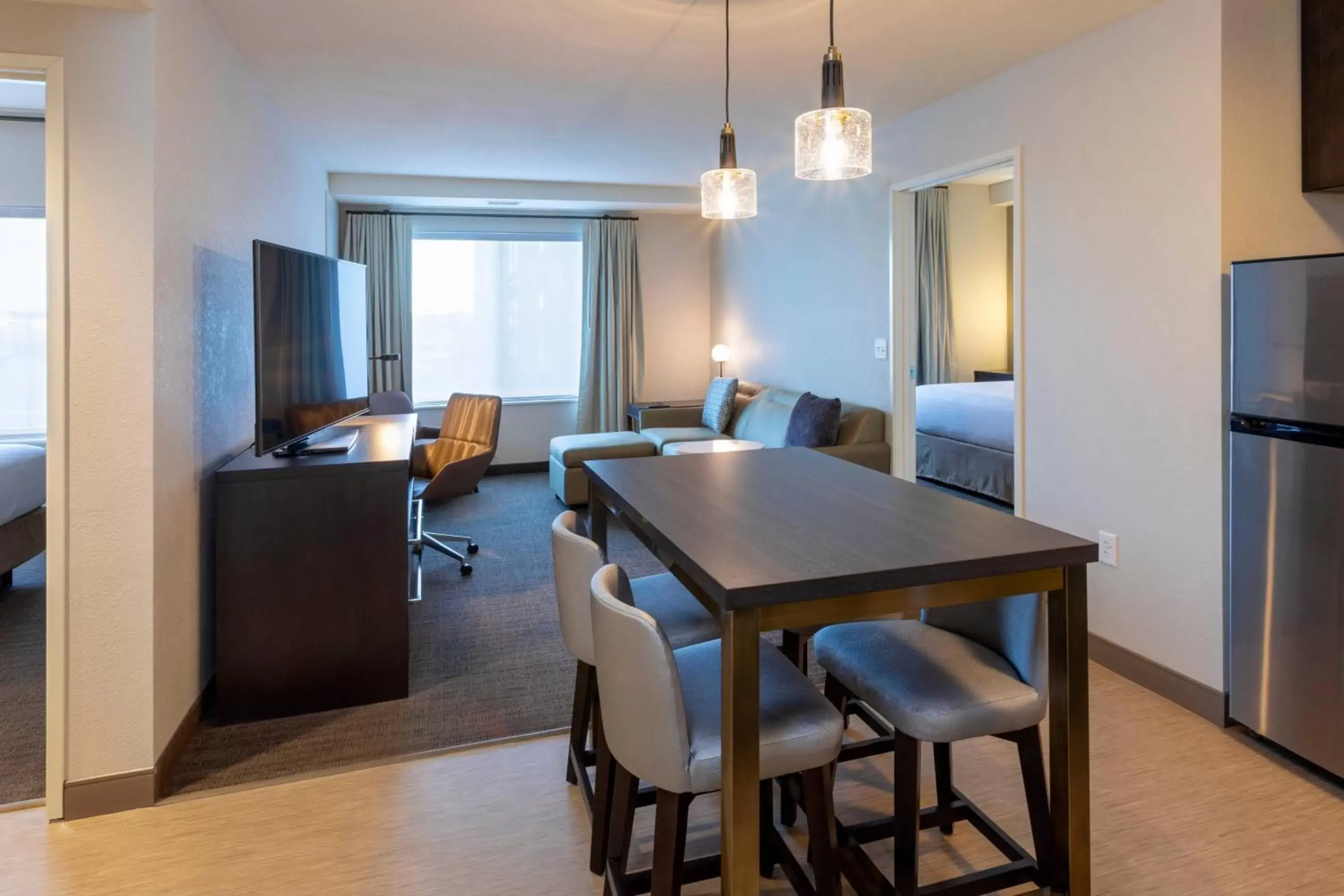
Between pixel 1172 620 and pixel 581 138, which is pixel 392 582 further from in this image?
pixel 581 138

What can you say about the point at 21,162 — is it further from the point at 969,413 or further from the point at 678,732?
the point at 969,413

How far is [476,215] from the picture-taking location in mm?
6859

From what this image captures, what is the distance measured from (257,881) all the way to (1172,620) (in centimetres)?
289

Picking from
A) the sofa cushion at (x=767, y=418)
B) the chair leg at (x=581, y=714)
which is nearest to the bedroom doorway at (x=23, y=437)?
the chair leg at (x=581, y=714)

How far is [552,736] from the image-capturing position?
253 centimetres

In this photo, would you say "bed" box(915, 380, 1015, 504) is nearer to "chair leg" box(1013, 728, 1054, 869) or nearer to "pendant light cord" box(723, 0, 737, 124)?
"pendant light cord" box(723, 0, 737, 124)

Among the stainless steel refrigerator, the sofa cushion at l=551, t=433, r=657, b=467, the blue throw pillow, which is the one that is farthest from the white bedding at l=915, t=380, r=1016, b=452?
the stainless steel refrigerator

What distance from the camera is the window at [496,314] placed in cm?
692

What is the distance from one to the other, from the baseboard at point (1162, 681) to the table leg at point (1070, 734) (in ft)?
3.57

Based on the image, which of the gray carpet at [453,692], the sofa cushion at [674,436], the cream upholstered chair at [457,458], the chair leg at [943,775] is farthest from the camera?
the sofa cushion at [674,436]

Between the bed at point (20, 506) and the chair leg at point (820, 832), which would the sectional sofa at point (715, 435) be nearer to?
the bed at point (20, 506)

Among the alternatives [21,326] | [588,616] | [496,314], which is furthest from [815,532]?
[496,314]

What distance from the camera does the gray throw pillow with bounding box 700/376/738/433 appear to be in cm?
603

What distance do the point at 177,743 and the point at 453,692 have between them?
33.4 inches
